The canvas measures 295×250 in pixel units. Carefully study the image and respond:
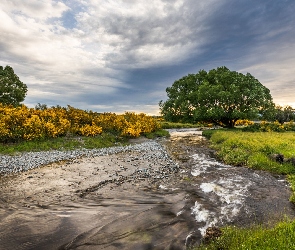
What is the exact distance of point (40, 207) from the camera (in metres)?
10.2

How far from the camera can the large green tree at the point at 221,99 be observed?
42281mm

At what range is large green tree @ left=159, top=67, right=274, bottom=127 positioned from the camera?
42.3 m

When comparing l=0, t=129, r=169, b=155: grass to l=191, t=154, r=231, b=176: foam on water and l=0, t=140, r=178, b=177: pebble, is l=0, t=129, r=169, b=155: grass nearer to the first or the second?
l=0, t=140, r=178, b=177: pebble

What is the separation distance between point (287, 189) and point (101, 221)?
10.8 metres

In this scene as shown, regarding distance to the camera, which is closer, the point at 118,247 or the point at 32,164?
the point at 118,247

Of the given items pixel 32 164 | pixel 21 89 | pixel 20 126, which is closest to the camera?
pixel 32 164

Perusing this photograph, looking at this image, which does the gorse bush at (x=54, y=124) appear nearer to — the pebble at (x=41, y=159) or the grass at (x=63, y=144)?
the grass at (x=63, y=144)

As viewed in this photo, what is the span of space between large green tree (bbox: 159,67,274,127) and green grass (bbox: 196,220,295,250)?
35849 millimetres

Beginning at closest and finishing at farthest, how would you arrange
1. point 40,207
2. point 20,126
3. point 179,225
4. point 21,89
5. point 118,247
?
1. point 118,247
2. point 179,225
3. point 40,207
4. point 20,126
5. point 21,89

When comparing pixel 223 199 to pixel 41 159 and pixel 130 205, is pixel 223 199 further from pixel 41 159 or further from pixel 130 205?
pixel 41 159

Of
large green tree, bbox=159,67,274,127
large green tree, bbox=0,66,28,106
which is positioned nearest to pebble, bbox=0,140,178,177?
large green tree, bbox=159,67,274,127

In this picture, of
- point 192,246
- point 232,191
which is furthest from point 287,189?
point 192,246

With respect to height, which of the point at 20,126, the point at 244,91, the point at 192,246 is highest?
the point at 244,91

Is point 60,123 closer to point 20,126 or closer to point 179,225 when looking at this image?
point 20,126
